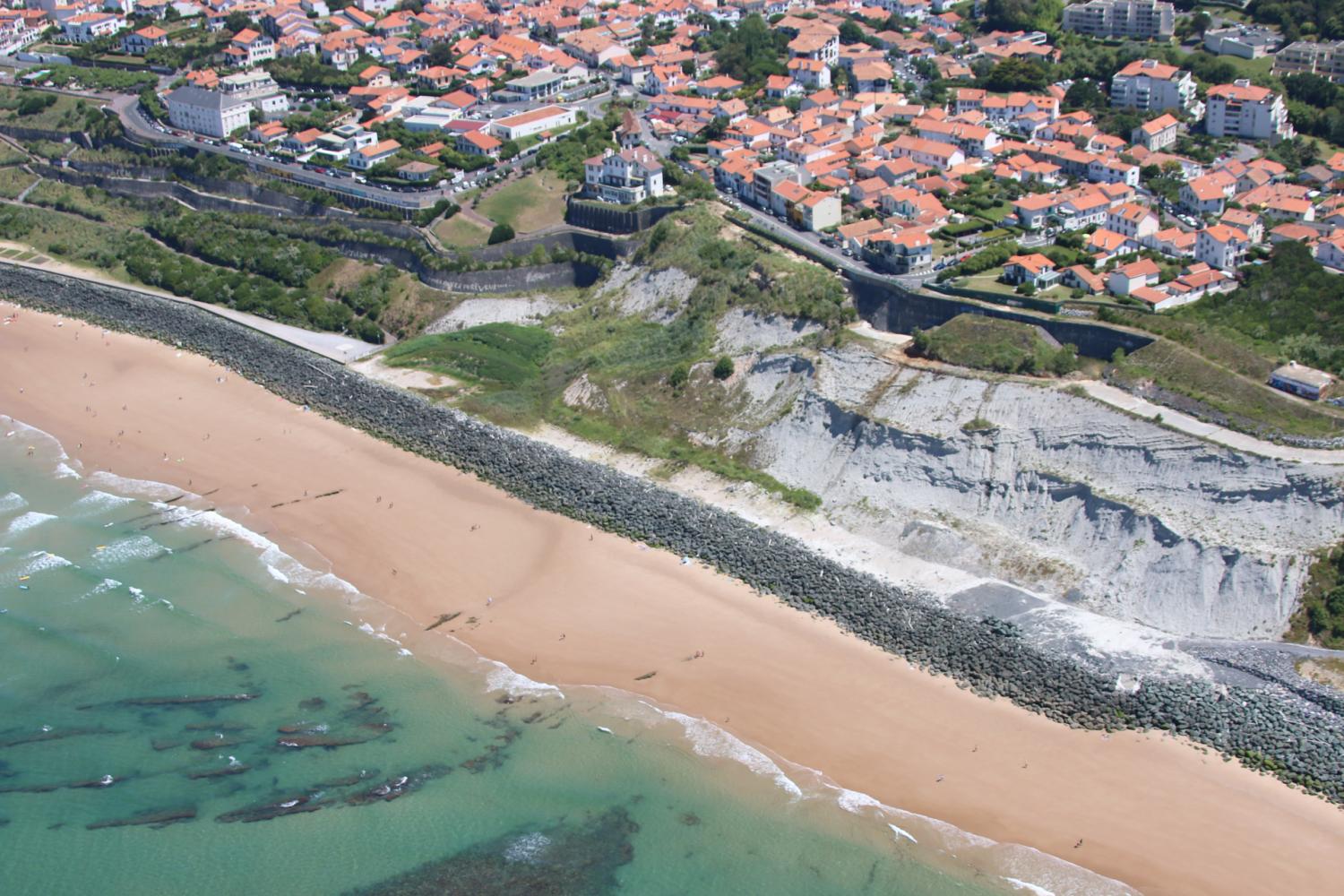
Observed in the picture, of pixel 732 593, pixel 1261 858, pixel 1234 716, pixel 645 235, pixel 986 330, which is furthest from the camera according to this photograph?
pixel 645 235

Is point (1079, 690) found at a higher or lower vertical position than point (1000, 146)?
lower

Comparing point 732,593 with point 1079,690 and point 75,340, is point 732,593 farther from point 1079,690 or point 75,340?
point 75,340

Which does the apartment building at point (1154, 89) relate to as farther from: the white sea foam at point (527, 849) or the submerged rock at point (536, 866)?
the white sea foam at point (527, 849)

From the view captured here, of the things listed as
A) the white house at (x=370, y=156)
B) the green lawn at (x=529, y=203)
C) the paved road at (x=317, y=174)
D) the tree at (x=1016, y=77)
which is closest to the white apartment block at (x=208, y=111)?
the paved road at (x=317, y=174)

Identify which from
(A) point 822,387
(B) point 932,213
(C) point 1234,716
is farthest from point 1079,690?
(B) point 932,213

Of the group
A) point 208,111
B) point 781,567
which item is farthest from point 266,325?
point 781,567

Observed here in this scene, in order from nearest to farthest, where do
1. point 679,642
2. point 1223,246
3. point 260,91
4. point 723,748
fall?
point 723,748 → point 679,642 → point 1223,246 → point 260,91

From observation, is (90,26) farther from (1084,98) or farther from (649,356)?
(1084,98)
